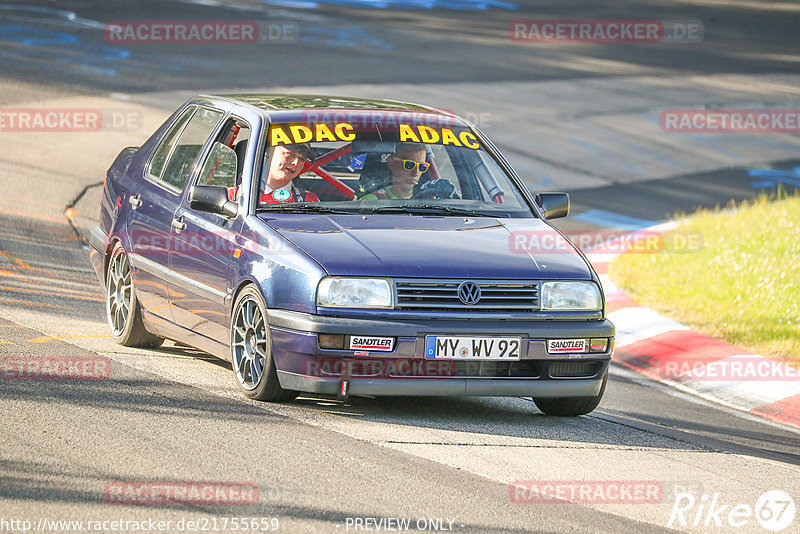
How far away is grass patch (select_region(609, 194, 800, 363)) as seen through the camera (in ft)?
32.6

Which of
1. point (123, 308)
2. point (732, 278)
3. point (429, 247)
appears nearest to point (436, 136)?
point (429, 247)

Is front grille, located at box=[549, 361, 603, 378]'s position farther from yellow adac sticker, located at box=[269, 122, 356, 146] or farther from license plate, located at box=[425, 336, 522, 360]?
yellow adac sticker, located at box=[269, 122, 356, 146]

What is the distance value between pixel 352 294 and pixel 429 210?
1136mm

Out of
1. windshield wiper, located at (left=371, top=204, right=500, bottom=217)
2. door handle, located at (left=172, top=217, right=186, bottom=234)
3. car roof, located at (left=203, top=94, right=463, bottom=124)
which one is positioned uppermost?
car roof, located at (left=203, top=94, right=463, bottom=124)

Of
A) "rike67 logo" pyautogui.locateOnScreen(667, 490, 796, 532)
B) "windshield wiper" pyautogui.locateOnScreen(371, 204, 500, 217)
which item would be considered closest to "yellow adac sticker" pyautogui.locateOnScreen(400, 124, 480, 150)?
"windshield wiper" pyautogui.locateOnScreen(371, 204, 500, 217)

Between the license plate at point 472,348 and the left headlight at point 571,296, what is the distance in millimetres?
299

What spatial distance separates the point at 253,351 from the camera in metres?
6.77

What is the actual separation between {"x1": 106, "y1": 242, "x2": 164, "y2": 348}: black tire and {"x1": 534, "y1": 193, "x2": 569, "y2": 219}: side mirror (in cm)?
255

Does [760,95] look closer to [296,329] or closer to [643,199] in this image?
[643,199]

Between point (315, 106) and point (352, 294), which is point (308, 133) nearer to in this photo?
point (315, 106)

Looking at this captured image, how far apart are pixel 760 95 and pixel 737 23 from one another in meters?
12.0

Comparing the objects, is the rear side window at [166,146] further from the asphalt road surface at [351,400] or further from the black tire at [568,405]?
the black tire at [568,405]

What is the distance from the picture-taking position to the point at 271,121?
24.6 ft

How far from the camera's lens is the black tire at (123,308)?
8047 mm
